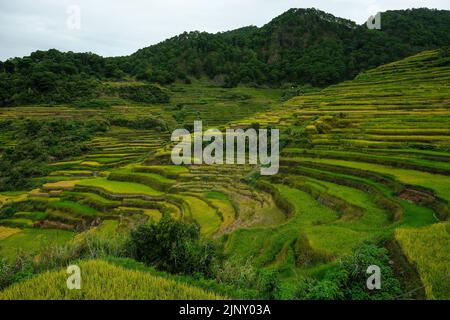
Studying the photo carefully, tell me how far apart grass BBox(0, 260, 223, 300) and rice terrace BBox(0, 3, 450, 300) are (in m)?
0.04

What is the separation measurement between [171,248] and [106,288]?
3223 mm

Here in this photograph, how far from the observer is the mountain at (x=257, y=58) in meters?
70.2

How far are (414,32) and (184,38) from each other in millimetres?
55255

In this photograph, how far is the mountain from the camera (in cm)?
7019

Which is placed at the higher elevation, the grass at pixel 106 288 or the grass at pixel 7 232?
the grass at pixel 106 288

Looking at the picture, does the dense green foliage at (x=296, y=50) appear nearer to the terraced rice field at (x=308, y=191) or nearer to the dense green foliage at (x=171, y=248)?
the terraced rice field at (x=308, y=191)

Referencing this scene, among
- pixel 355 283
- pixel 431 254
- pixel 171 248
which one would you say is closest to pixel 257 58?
pixel 171 248

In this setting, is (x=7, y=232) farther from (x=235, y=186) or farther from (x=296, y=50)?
(x=296, y=50)

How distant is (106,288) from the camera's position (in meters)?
7.87

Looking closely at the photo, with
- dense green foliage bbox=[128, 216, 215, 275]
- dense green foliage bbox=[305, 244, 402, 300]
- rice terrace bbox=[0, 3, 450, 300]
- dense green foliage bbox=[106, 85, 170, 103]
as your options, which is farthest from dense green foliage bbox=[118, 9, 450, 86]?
dense green foliage bbox=[305, 244, 402, 300]

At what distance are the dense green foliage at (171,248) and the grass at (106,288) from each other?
6.59 ft

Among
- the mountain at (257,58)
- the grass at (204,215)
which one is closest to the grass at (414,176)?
the grass at (204,215)
